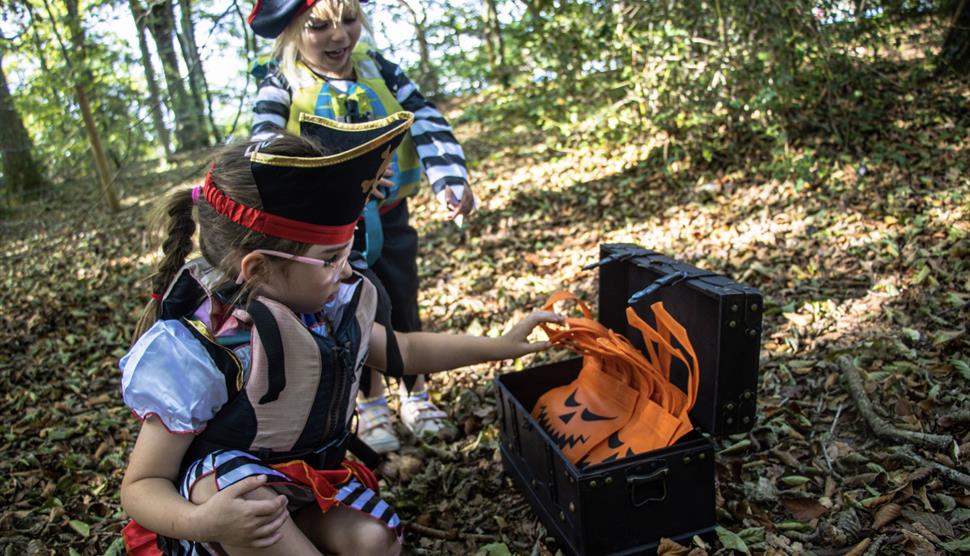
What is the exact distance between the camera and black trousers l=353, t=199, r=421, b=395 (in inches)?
116

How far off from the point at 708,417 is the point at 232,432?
139 centimetres

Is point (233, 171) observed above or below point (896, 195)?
above

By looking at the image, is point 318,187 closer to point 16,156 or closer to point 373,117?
point 373,117

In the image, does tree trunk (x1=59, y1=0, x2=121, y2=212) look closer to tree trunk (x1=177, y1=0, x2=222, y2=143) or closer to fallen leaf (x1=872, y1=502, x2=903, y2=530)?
tree trunk (x1=177, y1=0, x2=222, y2=143)

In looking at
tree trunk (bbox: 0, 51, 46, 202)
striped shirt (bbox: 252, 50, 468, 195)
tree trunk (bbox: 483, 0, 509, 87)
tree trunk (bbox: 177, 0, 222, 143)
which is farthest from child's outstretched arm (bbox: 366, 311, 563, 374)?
tree trunk (bbox: 0, 51, 46, 202)

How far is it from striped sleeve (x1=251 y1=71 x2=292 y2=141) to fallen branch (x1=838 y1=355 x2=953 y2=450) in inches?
98.7

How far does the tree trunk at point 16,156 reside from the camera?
7402mm

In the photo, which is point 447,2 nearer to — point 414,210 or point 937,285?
point 414,210

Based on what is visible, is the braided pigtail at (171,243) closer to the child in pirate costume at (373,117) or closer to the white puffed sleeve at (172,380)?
the white puffed sleeve at (172,380)

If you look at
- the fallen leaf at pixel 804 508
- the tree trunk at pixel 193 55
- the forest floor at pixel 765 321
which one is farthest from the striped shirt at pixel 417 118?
the fallen leaf at pixel 804 508

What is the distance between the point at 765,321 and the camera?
3453 millimetres

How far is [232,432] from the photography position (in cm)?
173

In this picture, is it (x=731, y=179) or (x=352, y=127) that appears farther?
(x=731, y=179)

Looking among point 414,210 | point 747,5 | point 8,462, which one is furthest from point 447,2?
point 8,462
